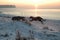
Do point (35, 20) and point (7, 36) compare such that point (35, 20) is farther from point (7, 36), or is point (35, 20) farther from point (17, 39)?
point (17, 39)

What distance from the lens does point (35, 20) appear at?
883 inches

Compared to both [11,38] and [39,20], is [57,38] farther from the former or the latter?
[39,20]

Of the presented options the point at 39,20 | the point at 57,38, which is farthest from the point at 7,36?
the point at 39,20

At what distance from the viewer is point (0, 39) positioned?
37.0 ft

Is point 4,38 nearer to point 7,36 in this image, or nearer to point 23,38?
point 7,36

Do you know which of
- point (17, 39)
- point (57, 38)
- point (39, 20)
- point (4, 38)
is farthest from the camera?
point (39, 20)

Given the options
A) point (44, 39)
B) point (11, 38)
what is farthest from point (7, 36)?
point (44, 39)

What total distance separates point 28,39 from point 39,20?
1122cm

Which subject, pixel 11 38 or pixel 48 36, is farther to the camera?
pixel 48 36

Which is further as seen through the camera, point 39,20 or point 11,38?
point 39,20

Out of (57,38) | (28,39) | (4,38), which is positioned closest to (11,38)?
(4,38)

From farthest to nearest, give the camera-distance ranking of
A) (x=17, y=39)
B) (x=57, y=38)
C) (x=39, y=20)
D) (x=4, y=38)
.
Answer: (x=39, y=20) → (x=57, y=38) → (x=4, y=38) → (x=17, y=39)

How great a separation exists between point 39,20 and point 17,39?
37.6 ft

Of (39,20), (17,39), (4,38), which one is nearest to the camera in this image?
(17,39)
